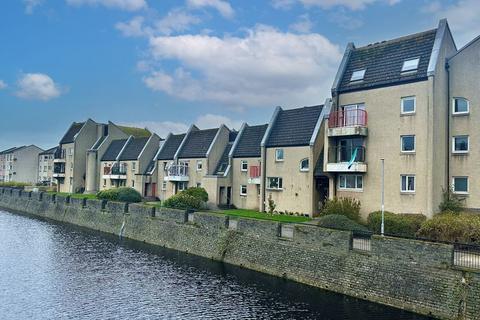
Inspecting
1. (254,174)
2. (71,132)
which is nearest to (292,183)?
(254,174)

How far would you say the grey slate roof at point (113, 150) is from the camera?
2800 inches

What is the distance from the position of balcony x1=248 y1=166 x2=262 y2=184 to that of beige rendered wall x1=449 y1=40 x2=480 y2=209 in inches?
743

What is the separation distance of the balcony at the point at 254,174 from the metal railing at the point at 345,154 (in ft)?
34.3

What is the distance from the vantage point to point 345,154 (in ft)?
111

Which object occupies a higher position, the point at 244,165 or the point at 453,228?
the point at 244,165

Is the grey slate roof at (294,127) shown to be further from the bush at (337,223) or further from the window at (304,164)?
the bush at (337,223)

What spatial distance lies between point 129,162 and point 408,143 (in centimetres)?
4632

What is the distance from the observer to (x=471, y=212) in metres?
28.0

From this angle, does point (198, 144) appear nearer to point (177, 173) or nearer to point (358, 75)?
point (177, 173)

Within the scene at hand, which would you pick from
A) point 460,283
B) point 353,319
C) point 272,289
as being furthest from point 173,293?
point 460,283

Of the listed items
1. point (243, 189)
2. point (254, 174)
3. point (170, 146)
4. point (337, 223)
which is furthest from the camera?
point (170, 146)

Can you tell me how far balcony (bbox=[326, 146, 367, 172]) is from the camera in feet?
105

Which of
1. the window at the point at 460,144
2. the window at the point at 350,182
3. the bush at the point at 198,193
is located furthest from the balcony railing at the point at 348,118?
the bush at the point at 198,193

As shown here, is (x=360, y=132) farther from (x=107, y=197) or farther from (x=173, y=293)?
(x=107, y=197)
